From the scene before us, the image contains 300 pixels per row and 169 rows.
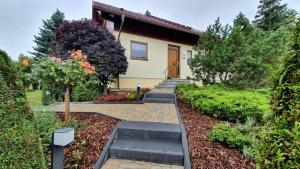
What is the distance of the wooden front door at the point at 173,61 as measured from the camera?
13000 mm

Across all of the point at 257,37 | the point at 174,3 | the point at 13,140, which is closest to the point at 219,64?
the point at 257,37

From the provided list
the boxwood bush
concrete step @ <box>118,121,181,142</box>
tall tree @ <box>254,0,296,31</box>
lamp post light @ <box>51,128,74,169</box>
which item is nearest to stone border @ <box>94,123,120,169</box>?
concrete step @ <box>118,121,181,142</box>

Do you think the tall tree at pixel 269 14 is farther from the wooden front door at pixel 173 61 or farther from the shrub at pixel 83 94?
the shrub at pixel 83 94

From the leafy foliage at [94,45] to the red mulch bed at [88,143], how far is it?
4.37 meters

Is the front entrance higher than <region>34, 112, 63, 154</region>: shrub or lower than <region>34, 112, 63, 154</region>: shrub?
higher

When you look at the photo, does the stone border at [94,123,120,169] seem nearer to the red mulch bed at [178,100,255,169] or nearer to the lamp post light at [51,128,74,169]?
the lamp post light at [51,128,74,169]

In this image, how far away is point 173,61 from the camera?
13.2 metres

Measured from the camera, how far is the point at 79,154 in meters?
3.08

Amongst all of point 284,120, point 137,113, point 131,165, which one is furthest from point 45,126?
point 284,120

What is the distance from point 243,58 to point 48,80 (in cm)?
616

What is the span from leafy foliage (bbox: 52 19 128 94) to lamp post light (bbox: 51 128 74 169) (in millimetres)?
6436

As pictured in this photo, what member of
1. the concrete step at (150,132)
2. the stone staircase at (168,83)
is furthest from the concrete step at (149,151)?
the stone staircase at (168,83)

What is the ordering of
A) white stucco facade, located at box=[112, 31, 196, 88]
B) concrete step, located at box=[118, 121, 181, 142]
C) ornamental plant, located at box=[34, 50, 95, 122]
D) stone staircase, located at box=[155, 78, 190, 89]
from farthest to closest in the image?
1. stone staircase, located at box=[155, 78, 190, 89]
2. white stucco facade, located at box=[112, 31, 196, 88]
3. ornamental plant, located at box=[34, 50, 95, 122]
4. concrete step, located at box=[118, 121, 181, 142]

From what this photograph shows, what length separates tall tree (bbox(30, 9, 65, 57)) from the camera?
22891 mm
